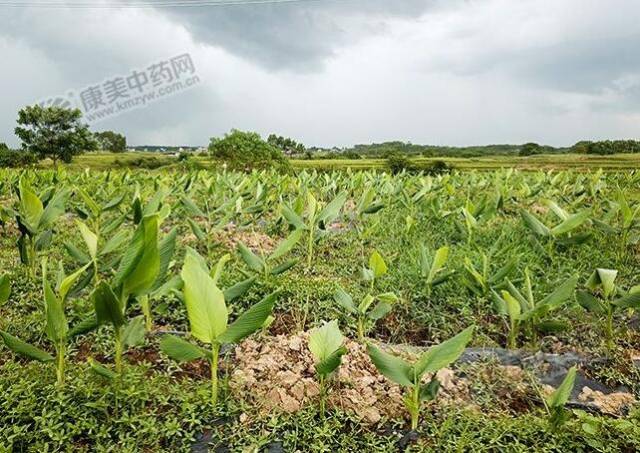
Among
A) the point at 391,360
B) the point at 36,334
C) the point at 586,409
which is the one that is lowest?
the point at 586,409

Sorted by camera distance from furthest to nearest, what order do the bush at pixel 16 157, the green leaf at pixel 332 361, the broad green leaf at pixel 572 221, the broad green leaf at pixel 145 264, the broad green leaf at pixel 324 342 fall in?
the bush at pixel 16 157 → the broad green leaf at pixel 572 221 → the broad green leaf at pixel 324 342 → the green leaf at pixel 332 361 → the broad green leaf at pixel 145 264

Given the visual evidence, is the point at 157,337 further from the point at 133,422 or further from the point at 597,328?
the point at 597,328

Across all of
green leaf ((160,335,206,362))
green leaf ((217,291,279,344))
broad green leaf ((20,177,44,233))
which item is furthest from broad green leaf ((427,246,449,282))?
broad green leaf ((20,177,44,233))

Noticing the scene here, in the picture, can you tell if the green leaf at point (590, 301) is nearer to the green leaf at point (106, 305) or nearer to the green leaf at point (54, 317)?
the green leaf at point (106, 305)

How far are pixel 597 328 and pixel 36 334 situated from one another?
7.30ft

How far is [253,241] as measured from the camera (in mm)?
Result: 3555

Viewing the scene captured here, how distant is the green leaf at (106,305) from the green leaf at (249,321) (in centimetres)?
26

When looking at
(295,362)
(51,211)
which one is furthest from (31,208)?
(295,362)

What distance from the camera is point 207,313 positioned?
128 cm

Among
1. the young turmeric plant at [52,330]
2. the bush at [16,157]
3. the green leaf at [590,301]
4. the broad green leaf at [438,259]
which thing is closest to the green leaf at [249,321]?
the young turmeric plant at [52,330]

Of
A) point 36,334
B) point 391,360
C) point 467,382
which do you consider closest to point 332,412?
point 391,360

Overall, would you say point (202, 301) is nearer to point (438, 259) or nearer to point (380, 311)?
point (380, 311)

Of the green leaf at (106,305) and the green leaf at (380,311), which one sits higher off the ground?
the green leaf at (106,305)

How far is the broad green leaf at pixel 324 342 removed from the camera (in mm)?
1347
